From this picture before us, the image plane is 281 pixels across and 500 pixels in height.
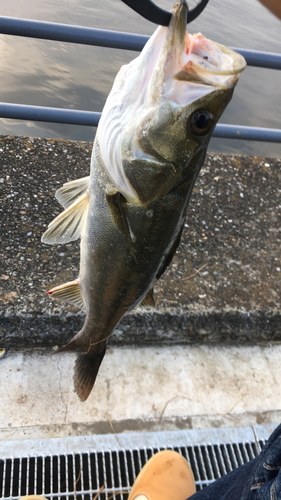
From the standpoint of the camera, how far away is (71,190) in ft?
5.20

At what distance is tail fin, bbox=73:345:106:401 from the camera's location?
169 cm

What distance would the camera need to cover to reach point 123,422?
2.00m

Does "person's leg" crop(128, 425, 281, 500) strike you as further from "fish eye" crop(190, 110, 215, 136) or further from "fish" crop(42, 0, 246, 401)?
"fish eye" crop(190, 110, 215, 136)

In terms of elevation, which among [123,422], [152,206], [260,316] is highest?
[152,206]

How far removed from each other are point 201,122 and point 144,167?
231 millimetres

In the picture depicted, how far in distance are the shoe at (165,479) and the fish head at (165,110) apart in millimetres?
1366

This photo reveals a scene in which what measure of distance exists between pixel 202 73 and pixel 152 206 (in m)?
0.44

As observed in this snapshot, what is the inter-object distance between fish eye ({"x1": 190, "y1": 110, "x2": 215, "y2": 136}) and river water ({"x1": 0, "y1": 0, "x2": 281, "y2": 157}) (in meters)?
5.09

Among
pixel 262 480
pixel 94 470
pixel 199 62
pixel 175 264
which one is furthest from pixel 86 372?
pixel 199 62

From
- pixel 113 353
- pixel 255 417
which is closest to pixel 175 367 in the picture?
pixel 113 353

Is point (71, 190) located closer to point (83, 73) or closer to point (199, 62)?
point (199, 62)

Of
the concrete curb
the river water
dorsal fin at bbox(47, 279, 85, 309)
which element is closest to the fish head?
dorsal fin at bbox(47, 279, 85, 309)

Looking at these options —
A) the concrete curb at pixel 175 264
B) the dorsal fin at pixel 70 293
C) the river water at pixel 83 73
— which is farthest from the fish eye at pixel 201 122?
the river water at pixel 83 73

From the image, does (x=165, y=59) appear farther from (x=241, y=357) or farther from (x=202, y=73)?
(x=241, y=357)
